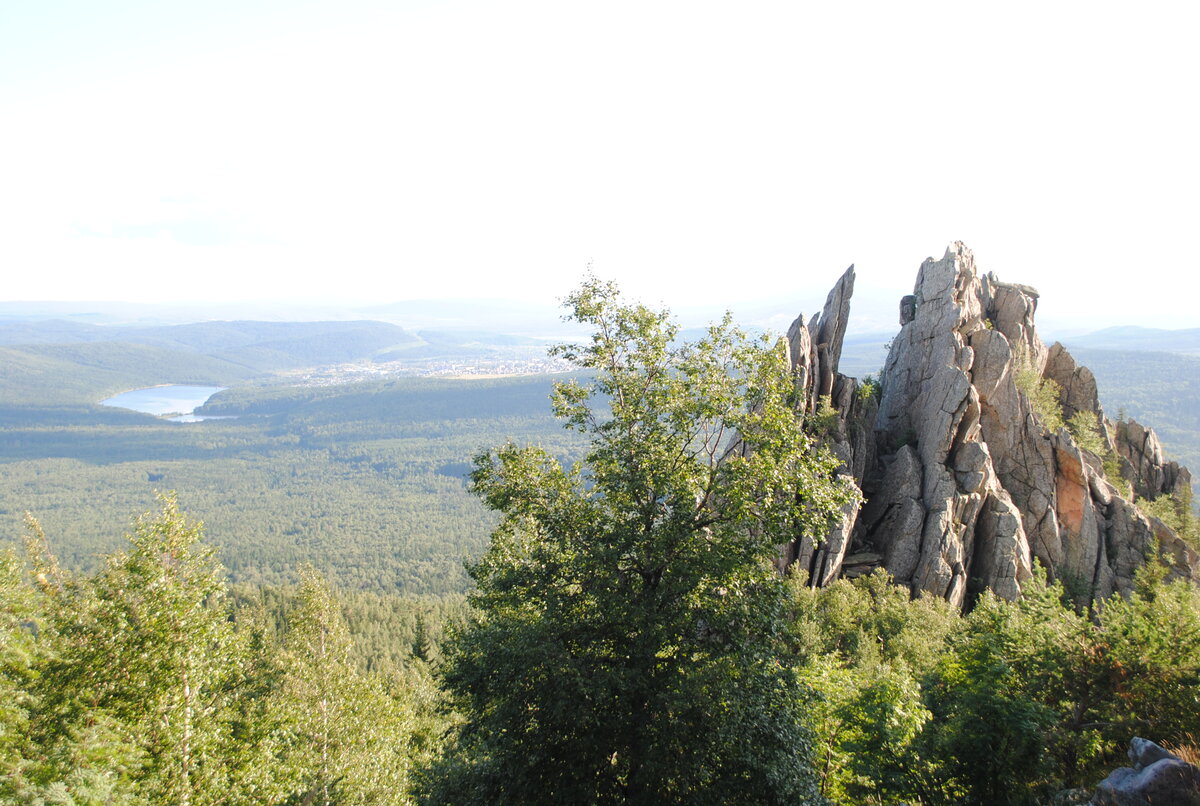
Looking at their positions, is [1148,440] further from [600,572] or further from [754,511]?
[600,572]

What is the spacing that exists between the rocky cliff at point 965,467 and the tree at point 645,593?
59.6ft

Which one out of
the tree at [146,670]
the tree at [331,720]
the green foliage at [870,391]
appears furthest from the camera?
the green foliage at [870,391]

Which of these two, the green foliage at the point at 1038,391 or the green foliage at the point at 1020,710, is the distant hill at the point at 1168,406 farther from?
the green foliage at the point at 1020,710

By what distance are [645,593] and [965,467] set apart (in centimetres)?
2955

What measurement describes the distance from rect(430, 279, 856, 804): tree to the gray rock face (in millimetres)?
4648

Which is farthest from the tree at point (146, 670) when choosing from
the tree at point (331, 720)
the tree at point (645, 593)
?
the tree at point (645, 593)

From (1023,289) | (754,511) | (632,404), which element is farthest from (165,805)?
(1023,289)

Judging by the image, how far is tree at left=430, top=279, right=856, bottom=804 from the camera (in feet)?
36.8

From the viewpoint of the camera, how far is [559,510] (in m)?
13.4

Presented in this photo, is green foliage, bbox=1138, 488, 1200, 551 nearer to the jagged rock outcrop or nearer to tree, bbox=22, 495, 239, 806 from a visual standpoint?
the jagged rock outcrop

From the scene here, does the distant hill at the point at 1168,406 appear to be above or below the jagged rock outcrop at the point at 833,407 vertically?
below

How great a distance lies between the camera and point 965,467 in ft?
111

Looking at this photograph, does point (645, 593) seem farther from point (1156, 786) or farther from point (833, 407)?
point (833, 407)

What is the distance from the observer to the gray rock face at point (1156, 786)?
8141 mm
